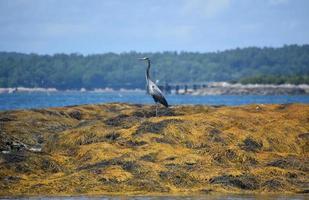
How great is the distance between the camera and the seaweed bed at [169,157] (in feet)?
82.7

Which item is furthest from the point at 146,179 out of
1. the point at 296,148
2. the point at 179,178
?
the point at 296,148

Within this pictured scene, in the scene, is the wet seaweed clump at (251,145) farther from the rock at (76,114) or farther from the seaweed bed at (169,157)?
the rock at (76,114)

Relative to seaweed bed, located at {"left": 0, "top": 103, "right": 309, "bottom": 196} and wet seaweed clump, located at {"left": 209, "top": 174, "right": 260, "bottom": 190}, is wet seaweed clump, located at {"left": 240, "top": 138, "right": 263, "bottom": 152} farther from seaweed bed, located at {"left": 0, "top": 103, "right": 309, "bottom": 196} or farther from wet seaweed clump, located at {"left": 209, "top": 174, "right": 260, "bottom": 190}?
wet seaweed clump, located at {"left": 209, "top": 174, "right": 260, "bottom": 190}

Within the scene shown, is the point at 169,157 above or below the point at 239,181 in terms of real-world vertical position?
above

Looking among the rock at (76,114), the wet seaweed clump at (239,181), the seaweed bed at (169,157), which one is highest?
the rock at (76,114)

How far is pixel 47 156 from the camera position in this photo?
2691 cm

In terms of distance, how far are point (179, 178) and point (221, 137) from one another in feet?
10.6

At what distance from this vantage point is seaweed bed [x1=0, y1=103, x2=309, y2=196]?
2522 centimetres

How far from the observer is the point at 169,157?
26531 mm

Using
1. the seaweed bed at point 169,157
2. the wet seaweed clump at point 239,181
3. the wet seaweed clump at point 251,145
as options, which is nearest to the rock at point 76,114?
the seaweed bed at point 169,157

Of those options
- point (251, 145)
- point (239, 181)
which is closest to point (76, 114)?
point (251, 145)

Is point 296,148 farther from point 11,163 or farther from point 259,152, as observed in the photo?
point 11,163

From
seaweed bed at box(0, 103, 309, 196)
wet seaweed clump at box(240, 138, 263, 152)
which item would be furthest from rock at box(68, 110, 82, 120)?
wet seaweed clump at box(240, 138, 263, 152)

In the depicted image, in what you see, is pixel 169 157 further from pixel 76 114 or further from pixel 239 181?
pixel 76 114
